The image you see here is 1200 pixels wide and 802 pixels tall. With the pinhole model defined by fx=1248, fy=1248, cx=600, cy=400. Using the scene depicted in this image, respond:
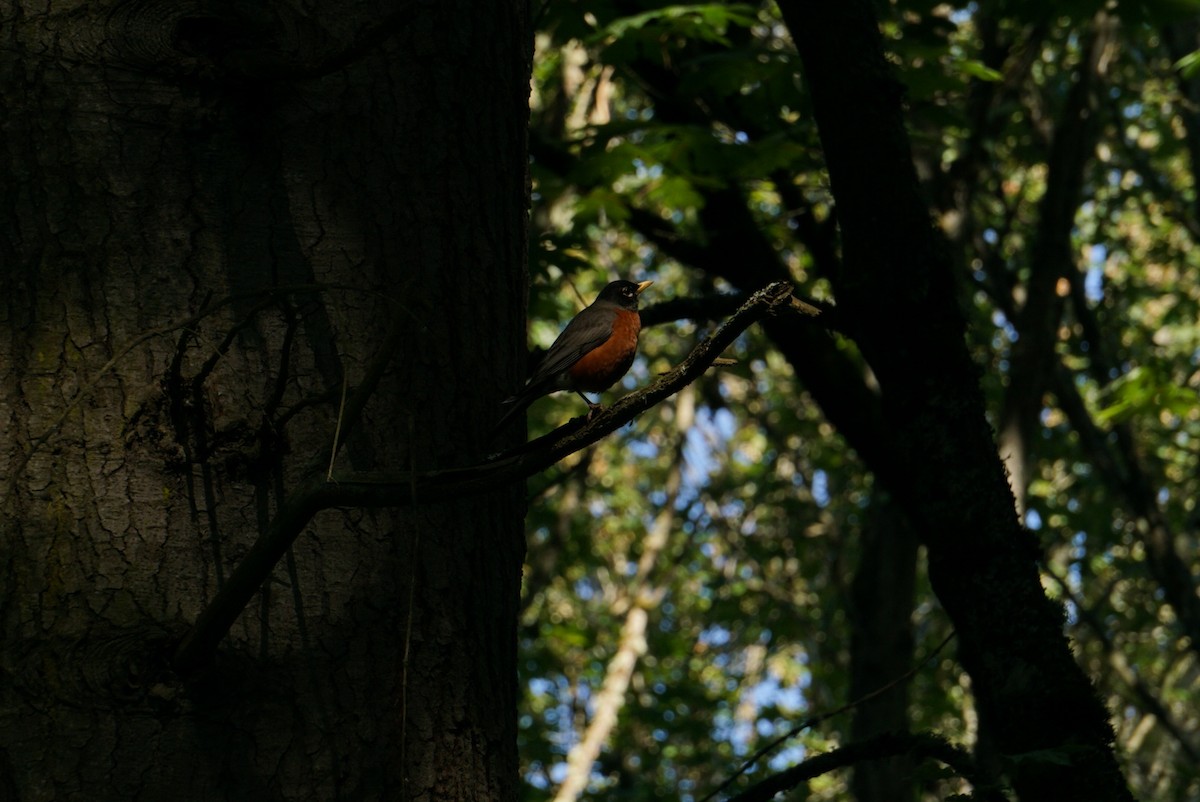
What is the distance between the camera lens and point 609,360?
3.04m

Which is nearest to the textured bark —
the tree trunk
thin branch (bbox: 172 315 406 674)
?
the tree trunk

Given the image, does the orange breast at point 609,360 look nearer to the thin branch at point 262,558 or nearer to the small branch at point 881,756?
the small branch at point 881,756

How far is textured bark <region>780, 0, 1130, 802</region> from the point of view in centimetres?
285

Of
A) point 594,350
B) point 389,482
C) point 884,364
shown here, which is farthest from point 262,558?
point 884,364

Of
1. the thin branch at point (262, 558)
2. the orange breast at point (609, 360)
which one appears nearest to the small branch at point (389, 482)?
the thin branch at point (262, 558)

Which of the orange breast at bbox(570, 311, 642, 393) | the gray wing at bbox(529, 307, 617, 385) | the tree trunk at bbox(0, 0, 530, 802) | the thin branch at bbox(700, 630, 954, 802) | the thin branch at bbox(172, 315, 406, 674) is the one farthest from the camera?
the orange breast at bbox(570, 311, 642, 393)

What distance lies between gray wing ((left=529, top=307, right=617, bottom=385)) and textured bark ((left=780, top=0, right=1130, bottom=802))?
59cm

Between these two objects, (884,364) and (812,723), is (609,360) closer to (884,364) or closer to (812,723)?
(884,364)

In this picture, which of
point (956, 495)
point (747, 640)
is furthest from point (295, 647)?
point (747, 640)

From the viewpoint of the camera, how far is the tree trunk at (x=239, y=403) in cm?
154

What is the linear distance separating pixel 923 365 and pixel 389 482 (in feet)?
6.22

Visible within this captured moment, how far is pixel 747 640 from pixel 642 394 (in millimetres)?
15841

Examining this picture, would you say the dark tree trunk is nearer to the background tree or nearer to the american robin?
the background tree

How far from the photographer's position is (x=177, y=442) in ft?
5.35
